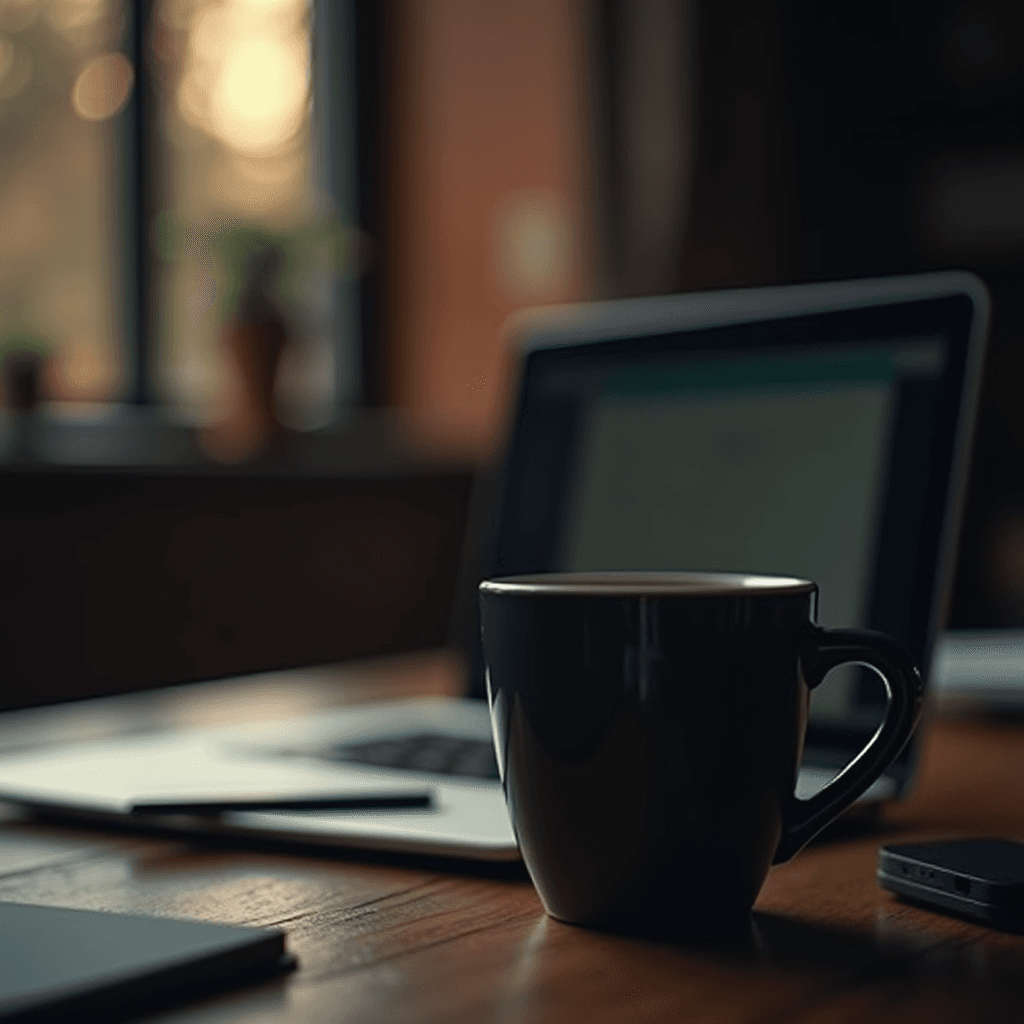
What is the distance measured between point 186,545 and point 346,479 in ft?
1.51

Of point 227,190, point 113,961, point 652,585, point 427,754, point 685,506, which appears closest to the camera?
point 113,961

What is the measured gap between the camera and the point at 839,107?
2883 mm

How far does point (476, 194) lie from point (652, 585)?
3.03 metres

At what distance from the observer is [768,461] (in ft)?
2.66

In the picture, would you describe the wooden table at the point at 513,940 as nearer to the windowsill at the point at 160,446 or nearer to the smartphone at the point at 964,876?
the smartphone at the point at 964,876

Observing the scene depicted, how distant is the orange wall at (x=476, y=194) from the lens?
3.35 meters

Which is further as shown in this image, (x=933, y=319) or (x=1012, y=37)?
(x=1012, y=37)

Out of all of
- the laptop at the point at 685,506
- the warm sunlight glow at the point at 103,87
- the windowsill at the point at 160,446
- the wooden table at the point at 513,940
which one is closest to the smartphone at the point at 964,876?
the wooden table at the point at 513,940

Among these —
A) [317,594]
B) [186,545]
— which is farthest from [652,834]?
[317,594]

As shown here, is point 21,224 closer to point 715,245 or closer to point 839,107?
point 715,245

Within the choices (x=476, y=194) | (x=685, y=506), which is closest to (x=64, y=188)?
(x=476, y=194)

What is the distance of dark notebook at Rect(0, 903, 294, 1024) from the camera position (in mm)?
382

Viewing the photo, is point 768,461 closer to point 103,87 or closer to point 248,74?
point 103,87

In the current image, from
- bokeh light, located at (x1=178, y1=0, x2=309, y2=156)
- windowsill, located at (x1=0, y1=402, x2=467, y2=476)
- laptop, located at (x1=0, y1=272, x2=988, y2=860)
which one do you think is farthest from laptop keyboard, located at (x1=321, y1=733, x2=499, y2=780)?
bokeh light, located at (x1=178, y1=0, x2=309, y2=156)
